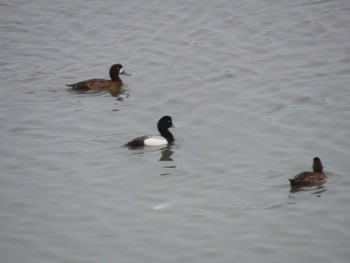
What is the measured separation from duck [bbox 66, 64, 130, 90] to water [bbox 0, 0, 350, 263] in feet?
0.73

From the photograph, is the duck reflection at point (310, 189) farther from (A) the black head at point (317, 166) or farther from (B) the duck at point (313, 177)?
(A) the black head at point (317, 166)

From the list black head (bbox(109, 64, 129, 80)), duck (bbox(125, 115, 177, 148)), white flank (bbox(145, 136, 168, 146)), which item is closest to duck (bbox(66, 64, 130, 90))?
black head (bbox(109, 64, 129, 80))

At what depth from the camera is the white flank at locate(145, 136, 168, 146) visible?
1561 cm

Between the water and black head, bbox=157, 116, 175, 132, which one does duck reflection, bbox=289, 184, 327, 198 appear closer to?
the water

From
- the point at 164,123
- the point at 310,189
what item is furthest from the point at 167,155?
the point at 310,189

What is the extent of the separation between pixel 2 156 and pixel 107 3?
11624mm

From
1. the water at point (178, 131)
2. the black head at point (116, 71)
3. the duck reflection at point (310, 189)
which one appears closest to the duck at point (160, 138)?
A: the water at point (178, 131)

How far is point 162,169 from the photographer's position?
14.7m

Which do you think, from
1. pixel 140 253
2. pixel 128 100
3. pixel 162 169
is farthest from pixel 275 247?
pixel 128 100

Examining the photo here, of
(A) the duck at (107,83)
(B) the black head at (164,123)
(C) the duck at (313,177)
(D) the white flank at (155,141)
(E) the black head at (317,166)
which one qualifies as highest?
(A) the duck at (107,83)

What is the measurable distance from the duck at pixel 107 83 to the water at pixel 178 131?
8.7 inches

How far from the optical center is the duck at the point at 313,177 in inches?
513

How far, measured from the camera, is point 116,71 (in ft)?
64.4

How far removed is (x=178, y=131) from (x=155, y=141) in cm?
100
